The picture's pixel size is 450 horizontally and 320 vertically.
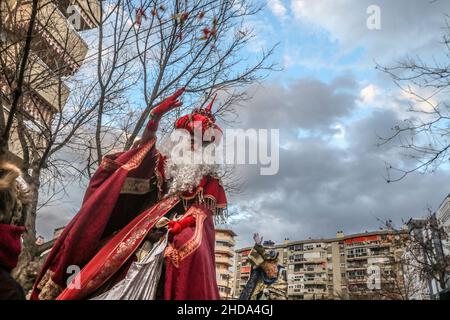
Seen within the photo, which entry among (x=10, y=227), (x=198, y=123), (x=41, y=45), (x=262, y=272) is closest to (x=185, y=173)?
(x=198, y=123)

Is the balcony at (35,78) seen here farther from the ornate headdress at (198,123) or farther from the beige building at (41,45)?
the ornate headdress at (198,123)

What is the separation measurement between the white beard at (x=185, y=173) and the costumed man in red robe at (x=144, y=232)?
0.01m

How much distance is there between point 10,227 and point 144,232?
1.36m

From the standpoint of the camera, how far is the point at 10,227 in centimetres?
225

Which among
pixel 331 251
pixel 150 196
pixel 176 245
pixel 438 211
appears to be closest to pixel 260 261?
pixel 150 196

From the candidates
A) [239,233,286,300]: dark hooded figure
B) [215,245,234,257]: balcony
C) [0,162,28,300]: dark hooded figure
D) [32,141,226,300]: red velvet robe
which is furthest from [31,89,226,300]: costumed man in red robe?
[215,245,234,257]: balcony

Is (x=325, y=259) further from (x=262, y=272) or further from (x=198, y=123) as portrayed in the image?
Result: (x=198, y=123)

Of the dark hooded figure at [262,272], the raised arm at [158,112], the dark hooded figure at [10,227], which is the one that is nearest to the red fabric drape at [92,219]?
the raised arm at [158,112]

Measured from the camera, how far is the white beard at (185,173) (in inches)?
149

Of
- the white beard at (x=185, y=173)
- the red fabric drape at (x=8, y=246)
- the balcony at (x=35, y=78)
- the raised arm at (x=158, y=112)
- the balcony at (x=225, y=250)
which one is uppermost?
the balcony at (x=225, y=250)

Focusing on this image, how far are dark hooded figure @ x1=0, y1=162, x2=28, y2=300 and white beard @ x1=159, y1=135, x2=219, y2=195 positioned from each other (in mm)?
1571

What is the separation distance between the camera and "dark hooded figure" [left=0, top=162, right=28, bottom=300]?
2.16m
